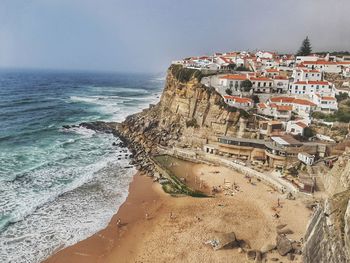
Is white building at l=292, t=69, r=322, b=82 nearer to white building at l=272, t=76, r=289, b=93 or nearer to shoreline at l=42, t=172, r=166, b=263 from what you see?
white building at l=272, t=76, r=289, b=93

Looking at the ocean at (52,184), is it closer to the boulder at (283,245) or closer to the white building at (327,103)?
the boulder at (283,245)

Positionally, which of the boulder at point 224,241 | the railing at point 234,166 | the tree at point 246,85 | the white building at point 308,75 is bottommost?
the boulder at point 224,241

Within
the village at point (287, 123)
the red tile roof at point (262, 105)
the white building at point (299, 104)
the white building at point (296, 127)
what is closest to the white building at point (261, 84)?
the village at point (287, 123)

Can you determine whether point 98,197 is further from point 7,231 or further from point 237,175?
point 237,175

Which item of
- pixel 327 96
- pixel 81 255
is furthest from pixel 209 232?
pixel 327 96

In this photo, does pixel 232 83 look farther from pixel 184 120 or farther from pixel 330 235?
pixel 330 235
